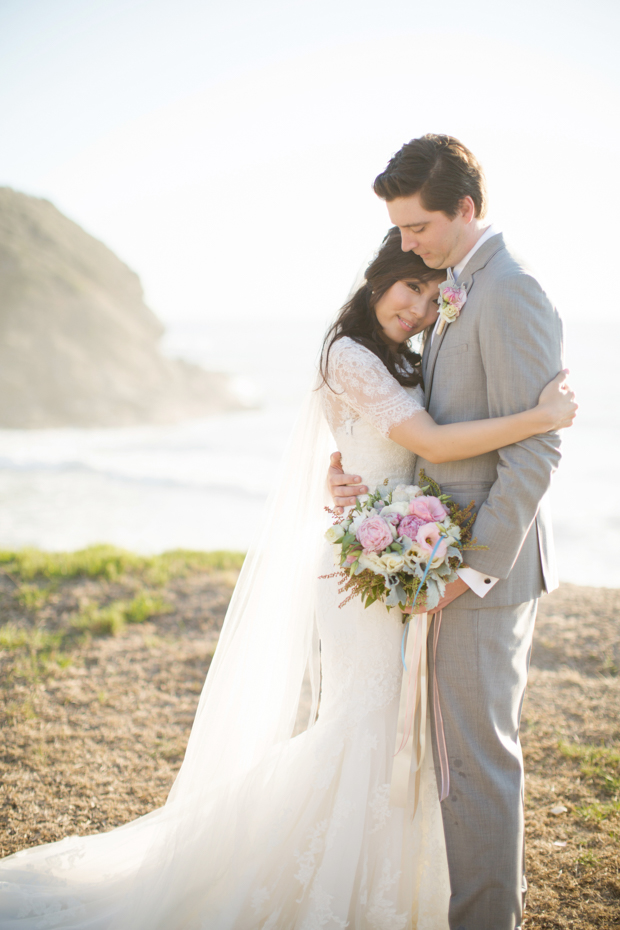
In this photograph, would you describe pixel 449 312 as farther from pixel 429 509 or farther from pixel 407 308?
pixel 429 509

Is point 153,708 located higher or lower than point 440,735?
lower

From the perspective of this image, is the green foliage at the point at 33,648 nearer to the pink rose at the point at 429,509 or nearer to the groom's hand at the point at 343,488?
the groom's hand at the point at 343,488

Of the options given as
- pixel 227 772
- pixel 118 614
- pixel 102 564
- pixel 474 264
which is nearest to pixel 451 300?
pixel 474 264

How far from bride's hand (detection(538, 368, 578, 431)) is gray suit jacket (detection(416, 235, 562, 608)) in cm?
3

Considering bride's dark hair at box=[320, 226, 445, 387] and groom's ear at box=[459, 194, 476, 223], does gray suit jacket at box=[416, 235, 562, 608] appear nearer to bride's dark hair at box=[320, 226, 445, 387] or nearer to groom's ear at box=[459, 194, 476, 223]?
groom's ear at box=[459, 194, 476, 223]

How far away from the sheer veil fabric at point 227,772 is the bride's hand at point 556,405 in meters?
1.15

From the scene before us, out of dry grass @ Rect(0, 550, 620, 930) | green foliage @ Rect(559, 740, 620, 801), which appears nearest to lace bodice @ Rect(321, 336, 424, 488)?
dry grass @ Rect(0, 550, 620, 930)

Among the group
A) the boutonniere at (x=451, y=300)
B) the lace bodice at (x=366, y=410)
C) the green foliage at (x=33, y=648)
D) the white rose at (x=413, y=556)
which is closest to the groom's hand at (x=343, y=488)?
the lace bodice at (x=366, y=410)

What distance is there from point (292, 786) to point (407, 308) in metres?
2.08

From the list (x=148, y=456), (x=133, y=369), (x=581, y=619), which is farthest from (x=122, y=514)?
(x=133, y=369)

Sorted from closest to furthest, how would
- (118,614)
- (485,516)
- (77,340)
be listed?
(485,516)
(118,614)
(77,340)

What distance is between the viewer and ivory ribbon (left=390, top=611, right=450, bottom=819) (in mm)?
2219

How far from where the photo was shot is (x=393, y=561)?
1934mm

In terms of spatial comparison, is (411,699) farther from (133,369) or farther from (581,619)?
(133,369)
